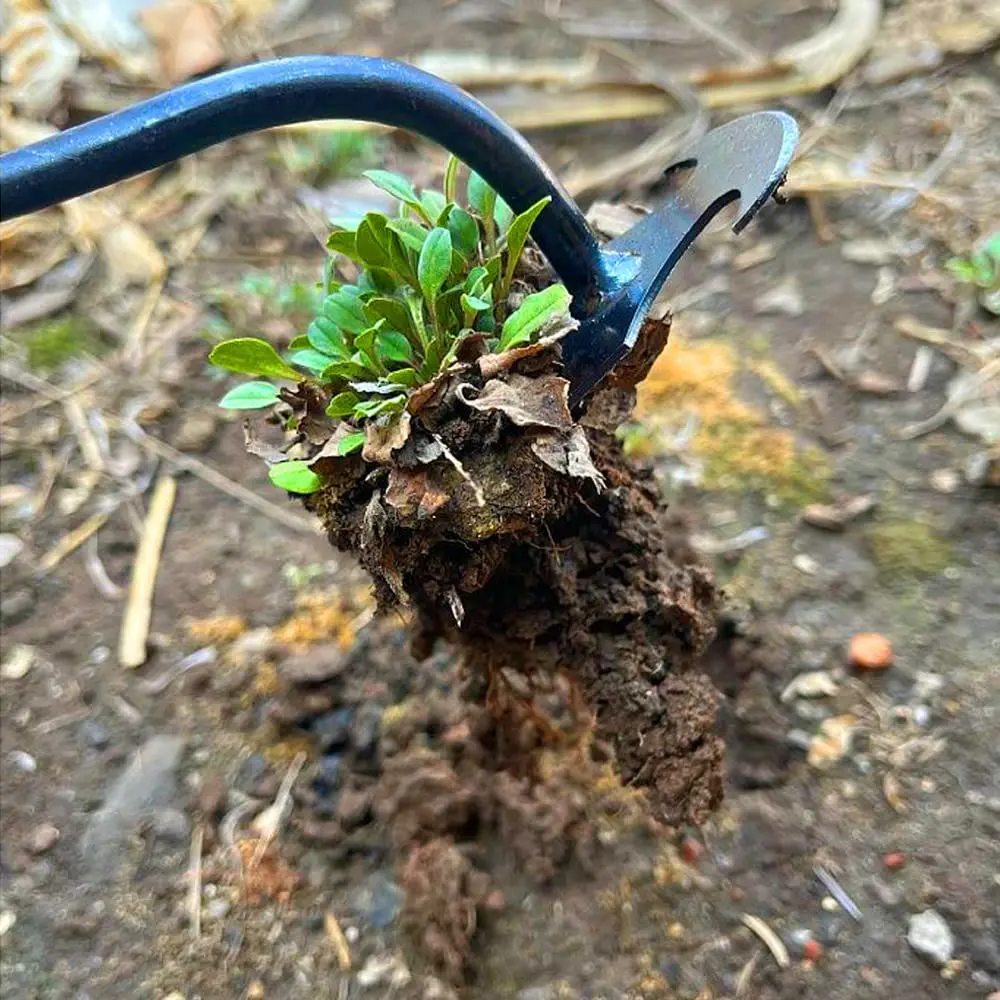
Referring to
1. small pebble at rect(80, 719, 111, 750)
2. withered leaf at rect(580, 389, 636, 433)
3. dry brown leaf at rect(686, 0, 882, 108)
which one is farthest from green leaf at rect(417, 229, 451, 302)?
dry brown leaf at rect(686, 0, 882, 108)

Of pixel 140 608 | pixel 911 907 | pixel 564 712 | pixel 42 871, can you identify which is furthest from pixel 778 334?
pixel 42 871

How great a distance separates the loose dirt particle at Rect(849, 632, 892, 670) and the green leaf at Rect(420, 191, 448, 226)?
94cm

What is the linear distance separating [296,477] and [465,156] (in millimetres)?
372

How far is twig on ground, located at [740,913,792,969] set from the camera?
1344 millimetres

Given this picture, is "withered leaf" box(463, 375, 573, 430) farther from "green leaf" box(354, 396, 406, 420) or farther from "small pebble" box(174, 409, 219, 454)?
"small pebble" box(174, 409, 219, 454)

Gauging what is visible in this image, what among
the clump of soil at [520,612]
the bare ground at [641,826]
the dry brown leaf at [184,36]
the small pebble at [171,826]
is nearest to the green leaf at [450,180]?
the clump of soil at [520,612]

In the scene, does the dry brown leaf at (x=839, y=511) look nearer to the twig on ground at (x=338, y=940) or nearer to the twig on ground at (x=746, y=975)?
the twig on ground at (x=746, y=975)

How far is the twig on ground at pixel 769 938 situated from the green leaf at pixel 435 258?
3.08ft

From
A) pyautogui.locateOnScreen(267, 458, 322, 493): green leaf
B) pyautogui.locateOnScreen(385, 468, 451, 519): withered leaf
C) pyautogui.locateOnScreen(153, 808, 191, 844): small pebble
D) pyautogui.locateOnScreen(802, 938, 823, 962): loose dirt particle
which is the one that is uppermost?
pyautogui.locateOnScreen(267, 458, 322, 493): green leaf

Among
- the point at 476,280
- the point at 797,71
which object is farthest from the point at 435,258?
the point at 797,71

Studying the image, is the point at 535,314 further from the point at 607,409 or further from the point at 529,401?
the point at 607,409

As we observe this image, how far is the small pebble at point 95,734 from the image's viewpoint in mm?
1630

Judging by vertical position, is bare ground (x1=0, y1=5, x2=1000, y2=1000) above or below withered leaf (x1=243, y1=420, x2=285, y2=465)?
below

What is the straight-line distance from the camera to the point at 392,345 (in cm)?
106
